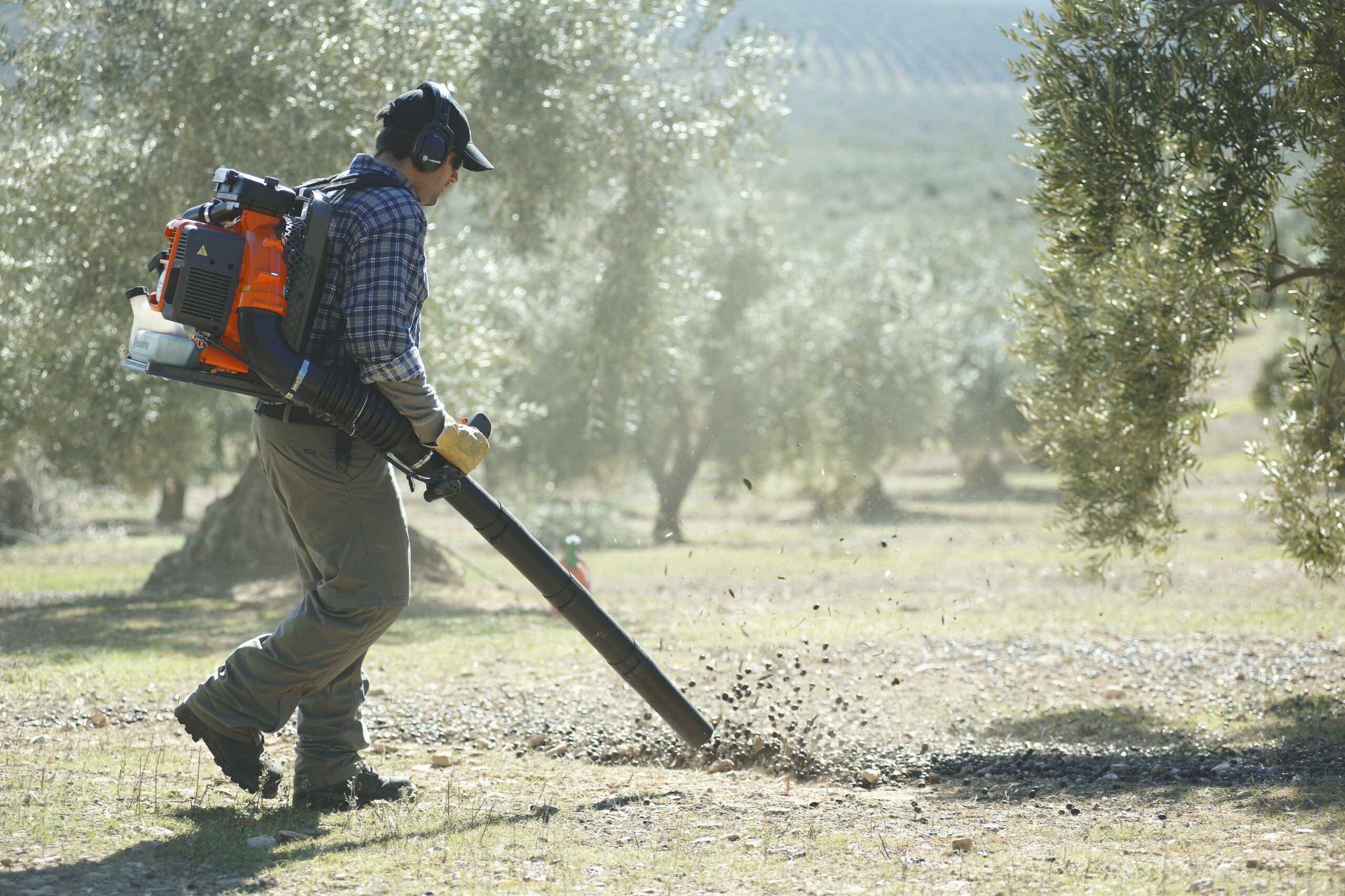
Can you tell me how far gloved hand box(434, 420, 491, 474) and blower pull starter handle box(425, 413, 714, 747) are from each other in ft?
0.21

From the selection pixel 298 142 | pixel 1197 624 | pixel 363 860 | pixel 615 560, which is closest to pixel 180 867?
pixel 363 860

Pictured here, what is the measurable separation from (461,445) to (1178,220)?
566 centimetres

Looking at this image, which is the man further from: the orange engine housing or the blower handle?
the orange engine housing

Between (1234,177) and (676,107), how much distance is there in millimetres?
8996

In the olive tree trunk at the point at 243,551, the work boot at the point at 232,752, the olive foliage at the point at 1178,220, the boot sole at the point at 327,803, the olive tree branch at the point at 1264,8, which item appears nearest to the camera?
the work boot at the point at 232,752

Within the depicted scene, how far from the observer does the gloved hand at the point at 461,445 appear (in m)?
5.03

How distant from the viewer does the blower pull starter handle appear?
527 cm

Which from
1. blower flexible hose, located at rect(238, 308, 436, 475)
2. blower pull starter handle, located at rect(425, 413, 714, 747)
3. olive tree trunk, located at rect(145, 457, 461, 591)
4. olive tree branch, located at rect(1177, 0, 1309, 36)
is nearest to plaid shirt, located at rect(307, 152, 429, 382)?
blower flexible hose, located at rect(238, 308, 436, 475)

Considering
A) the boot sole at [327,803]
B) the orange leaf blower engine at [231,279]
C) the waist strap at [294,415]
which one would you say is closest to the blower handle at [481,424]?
the waist strap at [294,415]

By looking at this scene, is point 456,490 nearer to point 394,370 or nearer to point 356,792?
point 394,370

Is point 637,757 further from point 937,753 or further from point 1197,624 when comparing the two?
point 1197,624

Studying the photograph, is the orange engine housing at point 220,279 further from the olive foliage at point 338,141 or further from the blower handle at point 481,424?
the olive foliage at point 338,141

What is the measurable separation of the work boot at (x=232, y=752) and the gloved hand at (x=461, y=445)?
1.60m

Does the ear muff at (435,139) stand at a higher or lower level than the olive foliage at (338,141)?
lower
